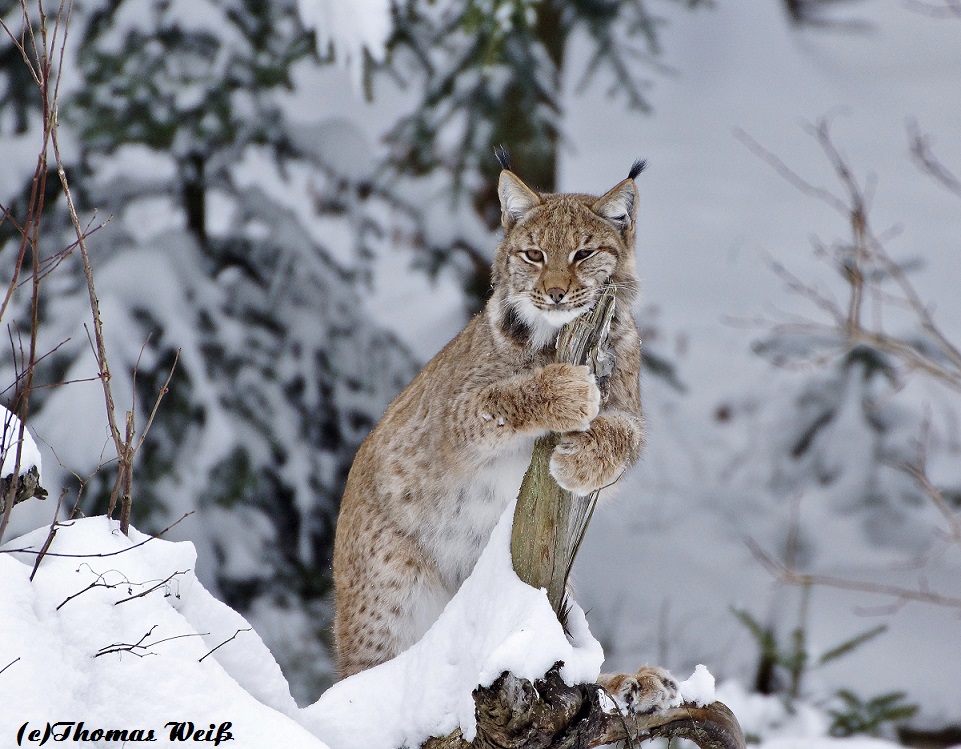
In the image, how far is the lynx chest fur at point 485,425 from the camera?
3354 millimetres

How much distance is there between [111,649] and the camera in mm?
2016

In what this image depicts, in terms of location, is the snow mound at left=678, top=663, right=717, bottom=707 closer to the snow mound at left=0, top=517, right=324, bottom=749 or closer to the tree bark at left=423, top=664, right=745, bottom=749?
the tree bark at left=423, top=664, right=745, bottom=749

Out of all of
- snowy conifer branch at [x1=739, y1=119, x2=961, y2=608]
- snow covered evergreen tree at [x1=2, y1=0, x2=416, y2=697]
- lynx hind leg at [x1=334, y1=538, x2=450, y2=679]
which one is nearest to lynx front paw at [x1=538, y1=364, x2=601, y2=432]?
lynx hind leg at [x1=334, y1=538, x2=450, y2=679]

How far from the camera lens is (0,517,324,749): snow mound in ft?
6.28

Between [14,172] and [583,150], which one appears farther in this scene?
[583,150]

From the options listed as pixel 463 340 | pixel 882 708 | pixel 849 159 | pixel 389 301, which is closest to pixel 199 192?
pixel 389 301

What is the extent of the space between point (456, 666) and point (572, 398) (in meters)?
0.84

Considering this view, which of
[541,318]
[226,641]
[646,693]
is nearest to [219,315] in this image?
[541,318]

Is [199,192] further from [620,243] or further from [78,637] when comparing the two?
[78,637]

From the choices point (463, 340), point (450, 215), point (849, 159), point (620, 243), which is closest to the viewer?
point (620, 243)

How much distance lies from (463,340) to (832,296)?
641cm

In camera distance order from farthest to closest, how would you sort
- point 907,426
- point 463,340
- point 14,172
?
point 907,426, point 14,172, point 463,340

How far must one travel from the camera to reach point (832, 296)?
9500mm

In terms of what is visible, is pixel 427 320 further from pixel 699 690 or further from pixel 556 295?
pixel 699 690
